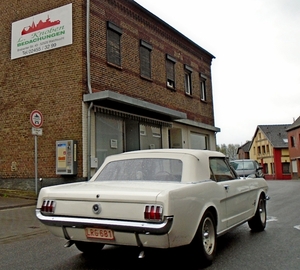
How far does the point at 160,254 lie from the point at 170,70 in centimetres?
1432

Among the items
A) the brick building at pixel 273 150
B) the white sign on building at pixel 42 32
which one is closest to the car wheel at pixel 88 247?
the white sign on building at pixel 42 32

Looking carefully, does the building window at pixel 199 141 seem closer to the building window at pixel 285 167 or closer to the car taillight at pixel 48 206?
the car taillight at pixel 48 206

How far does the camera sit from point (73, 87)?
42.1ft

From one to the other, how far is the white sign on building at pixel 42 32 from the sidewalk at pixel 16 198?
17.0 feet

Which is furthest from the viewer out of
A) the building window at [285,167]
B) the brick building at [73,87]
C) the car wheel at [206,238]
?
the building window at [285,167]

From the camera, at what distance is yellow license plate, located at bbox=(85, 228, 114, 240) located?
4.17m

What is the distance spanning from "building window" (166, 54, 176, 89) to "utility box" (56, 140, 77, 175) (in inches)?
290

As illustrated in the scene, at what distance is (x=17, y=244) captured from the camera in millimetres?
6359

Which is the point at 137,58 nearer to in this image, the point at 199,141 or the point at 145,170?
the point at 199,141

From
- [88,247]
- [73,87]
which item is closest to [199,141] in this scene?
[73,87]

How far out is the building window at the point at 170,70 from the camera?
60.2 feet

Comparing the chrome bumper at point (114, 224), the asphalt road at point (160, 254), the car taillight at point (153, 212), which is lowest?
the asphalt road at point (160, 254)

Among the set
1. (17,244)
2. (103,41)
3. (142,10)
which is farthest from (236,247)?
(142,10)

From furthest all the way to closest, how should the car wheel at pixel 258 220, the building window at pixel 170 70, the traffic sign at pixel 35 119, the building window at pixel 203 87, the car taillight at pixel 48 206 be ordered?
the building window at pixel 203 87 → the building window at pixel 170 70 → the traffic sign at pixel 35 119 → the car wheel at pixel 258 220 → the car taillight at pixel 48 206
